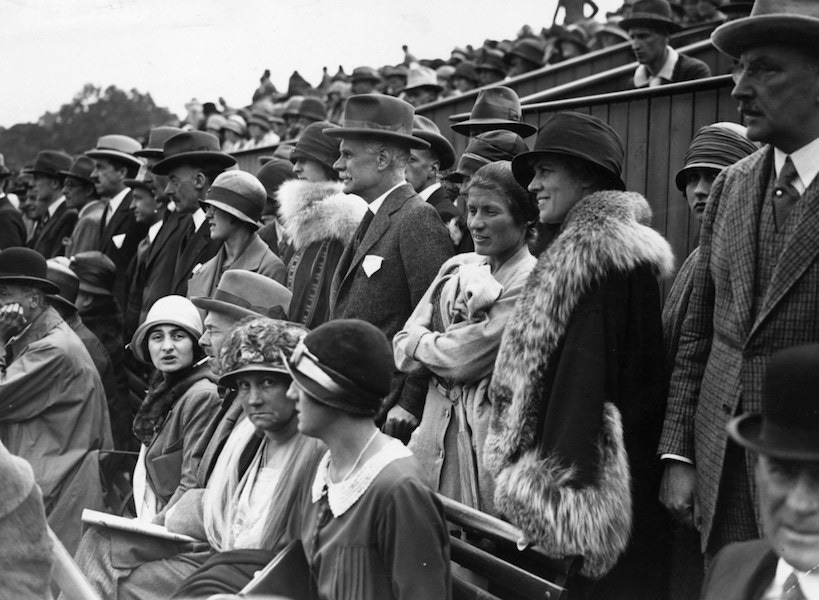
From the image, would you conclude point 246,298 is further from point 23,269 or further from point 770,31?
point 770,31

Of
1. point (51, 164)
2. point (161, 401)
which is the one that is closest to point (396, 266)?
point (161, 401)

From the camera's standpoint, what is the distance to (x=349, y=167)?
5.50 metres

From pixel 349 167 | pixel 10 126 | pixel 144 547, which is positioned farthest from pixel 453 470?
pixel 10 126

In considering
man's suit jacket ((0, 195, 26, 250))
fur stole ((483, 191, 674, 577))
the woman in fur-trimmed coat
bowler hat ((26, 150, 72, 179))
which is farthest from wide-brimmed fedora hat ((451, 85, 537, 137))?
bowler hat ((26, 150, 72, 179))

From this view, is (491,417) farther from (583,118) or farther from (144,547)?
(144,547)

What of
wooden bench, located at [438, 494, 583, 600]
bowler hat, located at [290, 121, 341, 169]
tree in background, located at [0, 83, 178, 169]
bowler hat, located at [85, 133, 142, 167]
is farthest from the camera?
tree in background, located at [0, 83, 178, 169]

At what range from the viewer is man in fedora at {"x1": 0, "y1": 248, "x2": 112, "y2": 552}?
6250mm

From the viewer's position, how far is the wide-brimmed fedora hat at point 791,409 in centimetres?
221

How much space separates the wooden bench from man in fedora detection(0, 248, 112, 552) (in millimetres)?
3119

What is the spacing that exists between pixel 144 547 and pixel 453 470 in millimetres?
1305

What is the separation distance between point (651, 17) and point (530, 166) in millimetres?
4226

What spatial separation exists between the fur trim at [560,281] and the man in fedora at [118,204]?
5087mm

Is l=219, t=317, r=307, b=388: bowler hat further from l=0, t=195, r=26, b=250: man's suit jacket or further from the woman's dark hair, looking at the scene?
l=0, t=195, r=26, b=250: man's suit jacket

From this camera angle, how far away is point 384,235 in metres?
5.20
